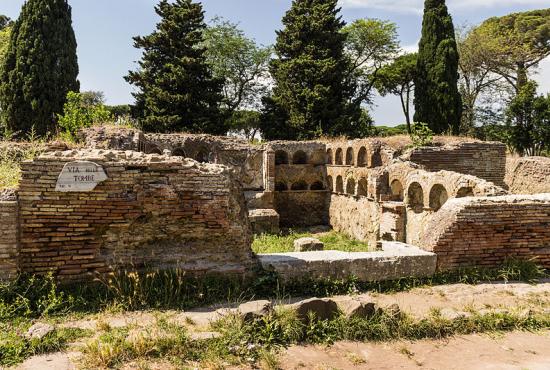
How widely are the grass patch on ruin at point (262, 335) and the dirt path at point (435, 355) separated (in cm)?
14

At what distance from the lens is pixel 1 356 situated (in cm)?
402

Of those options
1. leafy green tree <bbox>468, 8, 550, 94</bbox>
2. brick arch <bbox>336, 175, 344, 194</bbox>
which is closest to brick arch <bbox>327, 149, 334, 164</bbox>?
brick arch <bbox>336, 175, 344, 194</bbox>

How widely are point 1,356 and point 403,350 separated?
4.37 meters

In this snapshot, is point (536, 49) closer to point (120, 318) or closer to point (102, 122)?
point (102, 122)

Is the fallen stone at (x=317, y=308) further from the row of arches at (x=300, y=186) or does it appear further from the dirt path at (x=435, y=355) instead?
the row of arches at (x=300, y=186)

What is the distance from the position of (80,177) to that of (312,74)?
21.6 m

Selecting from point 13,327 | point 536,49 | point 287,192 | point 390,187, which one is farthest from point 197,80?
point 536,49

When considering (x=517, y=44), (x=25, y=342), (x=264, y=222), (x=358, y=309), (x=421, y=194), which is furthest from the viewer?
(x=517, y=44)

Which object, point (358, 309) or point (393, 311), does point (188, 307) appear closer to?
point (358, 309)

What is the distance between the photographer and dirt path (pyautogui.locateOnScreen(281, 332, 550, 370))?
4.46 meters

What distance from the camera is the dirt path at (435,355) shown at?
4465mm

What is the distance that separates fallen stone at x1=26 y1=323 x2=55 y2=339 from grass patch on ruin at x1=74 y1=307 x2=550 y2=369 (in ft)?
1.65

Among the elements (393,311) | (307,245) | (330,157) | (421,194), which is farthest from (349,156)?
(393,311)

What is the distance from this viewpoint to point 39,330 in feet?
14.2
